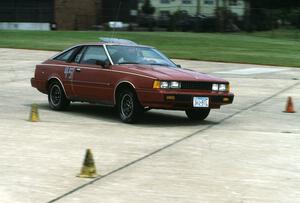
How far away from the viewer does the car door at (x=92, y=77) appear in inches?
449

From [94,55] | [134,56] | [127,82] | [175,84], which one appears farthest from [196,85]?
→ [94,55]

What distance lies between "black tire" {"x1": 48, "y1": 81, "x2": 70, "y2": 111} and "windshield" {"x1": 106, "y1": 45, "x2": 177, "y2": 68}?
1.42 m

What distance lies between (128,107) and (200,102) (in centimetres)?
125

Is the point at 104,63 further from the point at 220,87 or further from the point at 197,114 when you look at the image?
the point at 220,87

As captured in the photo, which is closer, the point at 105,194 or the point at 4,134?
the point at 105,194

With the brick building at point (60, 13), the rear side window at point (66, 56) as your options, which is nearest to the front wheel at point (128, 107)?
→ the rear side window at point (66, 56)

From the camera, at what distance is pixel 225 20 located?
199 feet

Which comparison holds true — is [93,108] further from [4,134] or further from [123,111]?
[4,134]

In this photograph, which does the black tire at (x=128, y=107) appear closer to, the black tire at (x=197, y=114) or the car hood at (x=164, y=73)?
the car hood at (x=164, y=73)

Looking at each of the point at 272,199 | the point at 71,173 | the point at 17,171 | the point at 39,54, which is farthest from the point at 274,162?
the point at 39,54

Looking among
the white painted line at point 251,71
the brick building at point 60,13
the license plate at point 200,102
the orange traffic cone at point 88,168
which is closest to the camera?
the orange traffic cone at point 88,168

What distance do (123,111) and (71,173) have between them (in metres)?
4.04

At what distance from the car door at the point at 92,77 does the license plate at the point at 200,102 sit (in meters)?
1.56

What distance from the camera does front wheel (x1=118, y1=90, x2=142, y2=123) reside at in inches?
424
